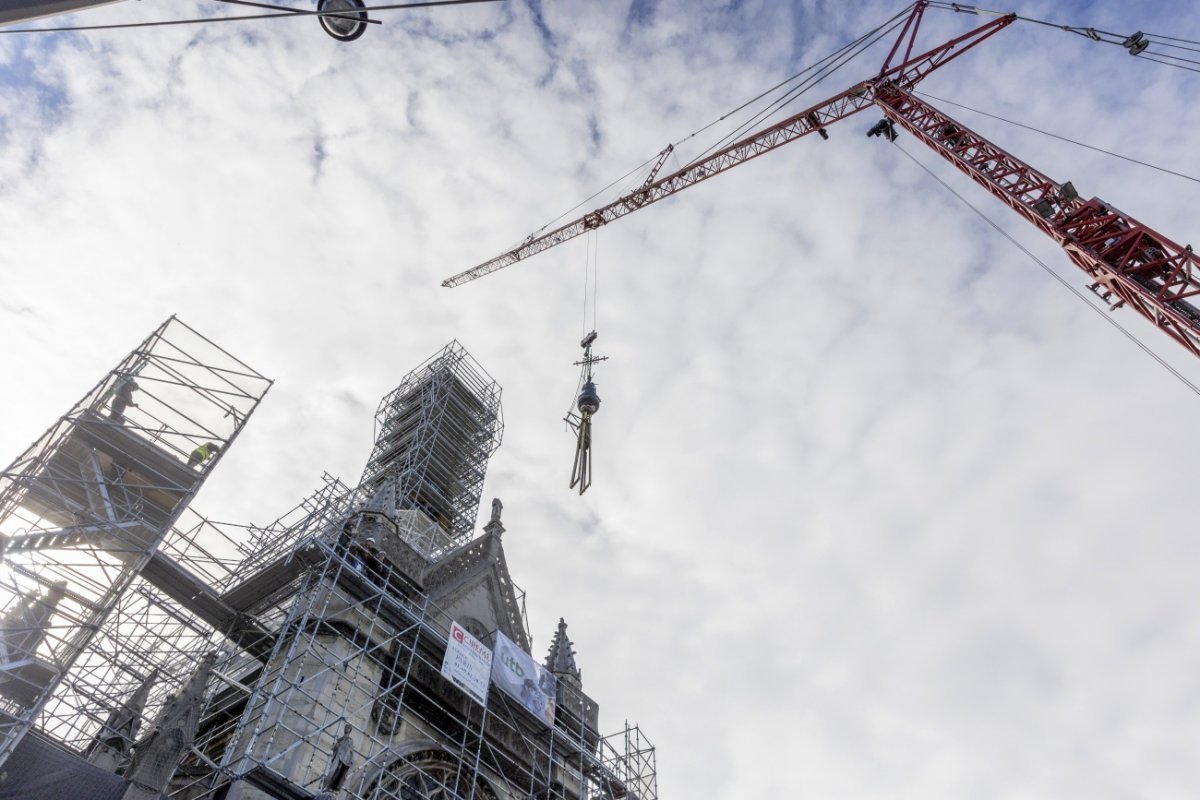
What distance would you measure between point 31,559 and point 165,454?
3987 millimetres

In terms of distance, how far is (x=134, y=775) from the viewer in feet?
52.9

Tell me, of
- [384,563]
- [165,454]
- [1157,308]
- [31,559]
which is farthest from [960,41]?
[31,559]

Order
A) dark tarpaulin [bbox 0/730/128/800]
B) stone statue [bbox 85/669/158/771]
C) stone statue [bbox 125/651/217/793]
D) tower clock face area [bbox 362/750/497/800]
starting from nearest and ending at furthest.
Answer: stone statue [bbox 125/651/217/793], dark tarpaulin [bbox 0/730/128/800], stone statue [bbox 85/669/158/771], tower clock face area [bbox 362/750/497/800]

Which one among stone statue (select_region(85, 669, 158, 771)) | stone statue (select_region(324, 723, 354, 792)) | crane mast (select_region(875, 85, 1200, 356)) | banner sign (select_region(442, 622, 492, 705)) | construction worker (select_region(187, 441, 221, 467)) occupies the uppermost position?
crane mast (select_region(875, 85, 1200, 356))

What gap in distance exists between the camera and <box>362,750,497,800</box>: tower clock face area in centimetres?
2198

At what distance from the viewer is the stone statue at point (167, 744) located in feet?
53.1

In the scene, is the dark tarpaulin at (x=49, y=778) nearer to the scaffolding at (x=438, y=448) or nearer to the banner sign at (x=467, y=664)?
the banner sign at (x=467, y=664)

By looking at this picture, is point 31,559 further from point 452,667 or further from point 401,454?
point 401,454

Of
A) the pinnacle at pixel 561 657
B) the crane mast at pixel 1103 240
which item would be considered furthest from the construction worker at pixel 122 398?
the crane mast at pixel 1103 240

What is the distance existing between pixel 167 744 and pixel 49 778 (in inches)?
98.5

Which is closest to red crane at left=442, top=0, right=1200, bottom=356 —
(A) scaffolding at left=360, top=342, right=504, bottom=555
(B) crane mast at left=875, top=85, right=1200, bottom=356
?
(B) crane mast at left=875, top=85, right=1200, bottom=356

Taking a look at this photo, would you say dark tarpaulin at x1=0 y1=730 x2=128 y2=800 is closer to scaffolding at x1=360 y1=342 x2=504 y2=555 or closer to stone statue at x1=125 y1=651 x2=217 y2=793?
stone statue at x1=125 y1=651 x2=217 y2=793

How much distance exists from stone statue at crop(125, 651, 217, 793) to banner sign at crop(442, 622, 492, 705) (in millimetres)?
7219

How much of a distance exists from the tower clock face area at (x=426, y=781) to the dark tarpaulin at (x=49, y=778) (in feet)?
20.6
